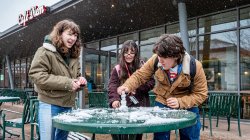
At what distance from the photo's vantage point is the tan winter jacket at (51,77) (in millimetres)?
2846

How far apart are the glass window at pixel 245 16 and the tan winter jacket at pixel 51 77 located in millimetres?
7421

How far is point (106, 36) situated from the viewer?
1463cm

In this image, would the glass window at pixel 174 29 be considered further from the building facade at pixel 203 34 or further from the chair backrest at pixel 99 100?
the chair backrest at pixel 99 100

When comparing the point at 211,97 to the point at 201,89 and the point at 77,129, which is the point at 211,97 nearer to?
the point at 201,89

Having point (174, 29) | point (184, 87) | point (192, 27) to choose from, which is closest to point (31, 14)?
point (174, 29)

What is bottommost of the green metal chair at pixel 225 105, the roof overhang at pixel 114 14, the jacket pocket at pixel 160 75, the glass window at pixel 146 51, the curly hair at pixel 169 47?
the green metal chair at pixel 225 105

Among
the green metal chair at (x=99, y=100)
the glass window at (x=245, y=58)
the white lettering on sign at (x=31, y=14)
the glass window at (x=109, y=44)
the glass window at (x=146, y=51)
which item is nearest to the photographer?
the green metal chair at (x=99, y=100)

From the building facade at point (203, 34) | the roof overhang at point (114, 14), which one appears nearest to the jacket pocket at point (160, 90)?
the roof overhang at point (114, 14)

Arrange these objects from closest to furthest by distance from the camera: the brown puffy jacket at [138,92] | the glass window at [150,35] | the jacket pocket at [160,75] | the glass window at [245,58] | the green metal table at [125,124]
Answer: the green metal table at [125,124]
the jacket pocket at [160,75]
the brown puffy jacket at [138,92]
the glass window at [245,58]
the glass window at [150,35]

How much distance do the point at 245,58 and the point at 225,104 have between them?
285cm

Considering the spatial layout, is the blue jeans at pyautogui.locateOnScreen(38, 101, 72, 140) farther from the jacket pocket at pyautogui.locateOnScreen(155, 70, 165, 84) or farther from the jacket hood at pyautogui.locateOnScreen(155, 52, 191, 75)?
the jacket hood at pyautogui.locateOnScreen(155, 52, 191, 75)

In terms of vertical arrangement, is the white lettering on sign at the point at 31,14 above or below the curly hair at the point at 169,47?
above

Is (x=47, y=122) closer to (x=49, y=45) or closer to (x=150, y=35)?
(x=49, y=45)

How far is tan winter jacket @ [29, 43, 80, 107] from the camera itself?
2.85 metres
